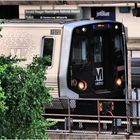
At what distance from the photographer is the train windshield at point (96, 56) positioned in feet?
46.3

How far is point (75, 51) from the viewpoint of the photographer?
1412 centimetres

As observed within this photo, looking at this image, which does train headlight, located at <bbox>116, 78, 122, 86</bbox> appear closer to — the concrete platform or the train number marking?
the train number marking

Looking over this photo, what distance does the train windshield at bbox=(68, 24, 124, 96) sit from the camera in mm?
14102

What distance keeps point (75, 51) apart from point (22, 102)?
6.41 meters

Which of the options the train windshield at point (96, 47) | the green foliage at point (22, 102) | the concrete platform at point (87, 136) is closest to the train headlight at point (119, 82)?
the train windshield at point (96, 47)

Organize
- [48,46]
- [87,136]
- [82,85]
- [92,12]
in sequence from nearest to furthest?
1. [87,136]
2. [48,46]
3. [82,85]
4. [92,12]

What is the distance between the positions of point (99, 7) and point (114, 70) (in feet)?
43.2

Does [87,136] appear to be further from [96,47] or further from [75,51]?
[96,47]

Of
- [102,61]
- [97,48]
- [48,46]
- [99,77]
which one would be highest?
[48,46]

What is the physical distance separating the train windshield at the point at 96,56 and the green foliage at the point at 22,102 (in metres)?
5.73

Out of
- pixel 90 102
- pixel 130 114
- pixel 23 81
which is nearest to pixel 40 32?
pixel 90 102

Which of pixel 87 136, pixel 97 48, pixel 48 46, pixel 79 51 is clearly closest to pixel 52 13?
pixel 97 48

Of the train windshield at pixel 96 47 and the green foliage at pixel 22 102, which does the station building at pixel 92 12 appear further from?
the green foliage at pixel 22 102

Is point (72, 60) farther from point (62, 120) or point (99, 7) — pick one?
point (99, 7)
